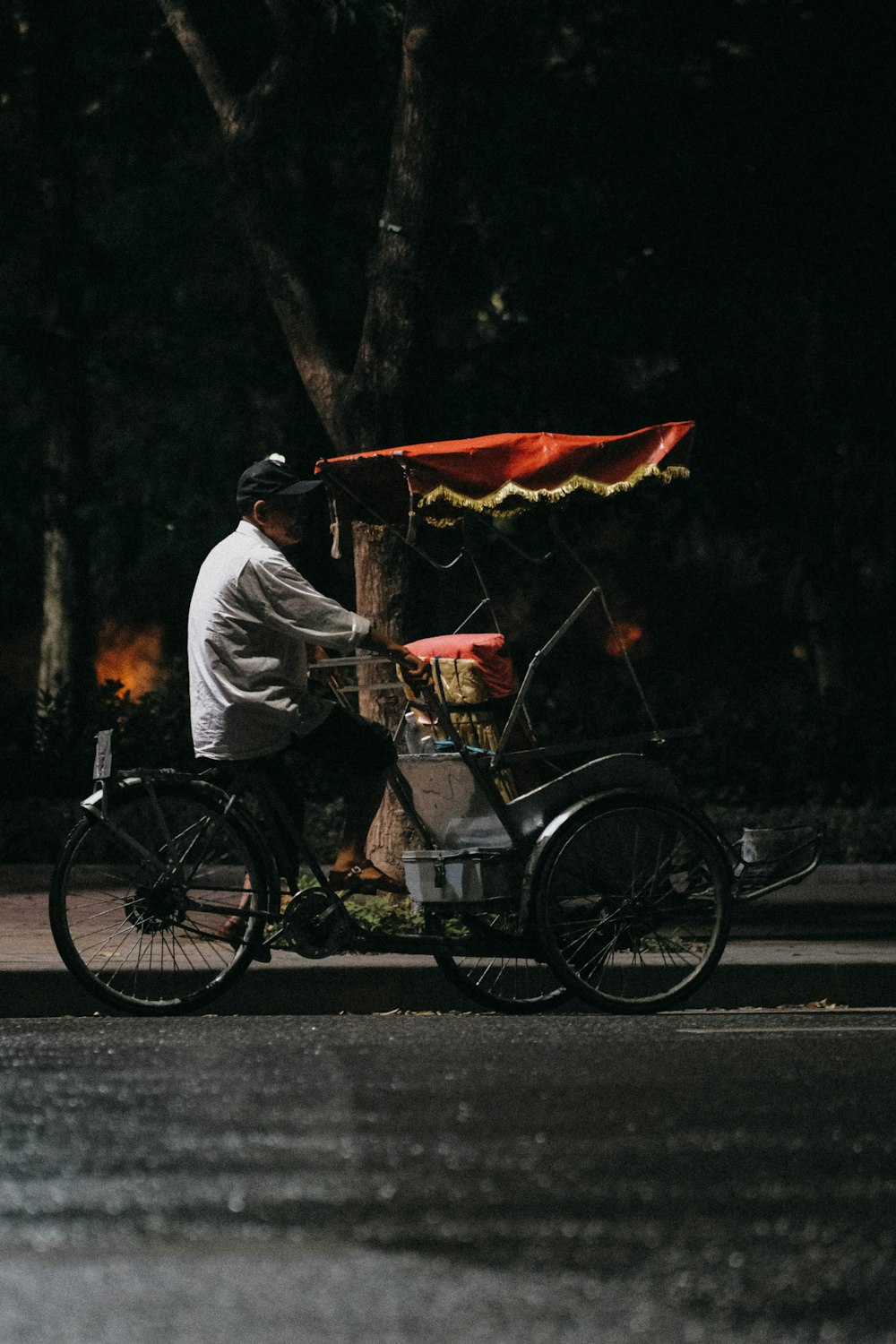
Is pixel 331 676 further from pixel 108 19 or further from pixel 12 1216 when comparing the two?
pixel 108 19

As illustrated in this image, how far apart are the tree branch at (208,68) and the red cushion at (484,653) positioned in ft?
14.5

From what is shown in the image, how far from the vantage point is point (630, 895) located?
8.74 metres

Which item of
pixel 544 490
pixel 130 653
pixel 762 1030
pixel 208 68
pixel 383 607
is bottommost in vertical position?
pixel 762 1030

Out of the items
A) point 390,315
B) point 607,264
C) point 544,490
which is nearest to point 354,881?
point 544,490

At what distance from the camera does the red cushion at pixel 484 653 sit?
9.35 m

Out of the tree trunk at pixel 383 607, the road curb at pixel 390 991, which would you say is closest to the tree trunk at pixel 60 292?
the tree trunk at pixel 383 607

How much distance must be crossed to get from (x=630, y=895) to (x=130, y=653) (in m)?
41.3

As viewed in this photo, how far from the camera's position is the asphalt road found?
4617 millimetres

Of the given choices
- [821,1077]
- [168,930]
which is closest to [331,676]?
[168,930]

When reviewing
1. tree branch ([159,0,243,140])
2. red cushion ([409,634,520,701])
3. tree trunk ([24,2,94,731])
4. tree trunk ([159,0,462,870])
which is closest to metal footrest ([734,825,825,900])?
red cushion ([409,634,520,701])

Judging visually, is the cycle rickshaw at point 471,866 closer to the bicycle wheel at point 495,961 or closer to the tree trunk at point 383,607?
the bicycle wheel at point 495,961

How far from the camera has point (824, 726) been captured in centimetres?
1853

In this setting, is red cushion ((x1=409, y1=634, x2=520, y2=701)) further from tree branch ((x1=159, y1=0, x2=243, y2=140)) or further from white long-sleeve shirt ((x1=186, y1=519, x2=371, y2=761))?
tree branch ((x1=159, y1=0, x2=243, y2=140))

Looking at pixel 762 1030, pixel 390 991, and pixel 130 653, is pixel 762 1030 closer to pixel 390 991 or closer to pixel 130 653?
pixel 390 991
